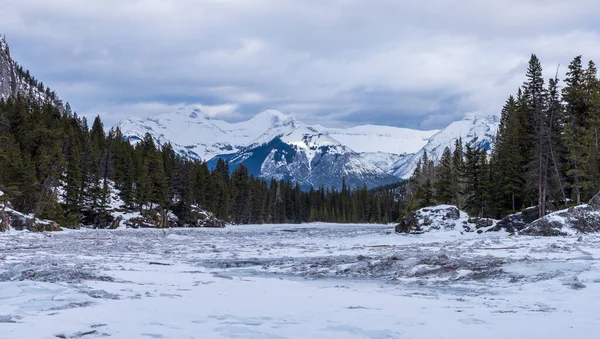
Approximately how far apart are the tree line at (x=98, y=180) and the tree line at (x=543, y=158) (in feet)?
147

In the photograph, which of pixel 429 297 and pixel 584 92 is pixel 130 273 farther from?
pixel 584 92

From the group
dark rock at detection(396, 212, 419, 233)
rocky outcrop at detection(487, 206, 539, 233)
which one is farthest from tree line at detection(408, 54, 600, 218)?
dark rock at detection(396, 212, 419, 233)

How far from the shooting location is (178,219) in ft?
304

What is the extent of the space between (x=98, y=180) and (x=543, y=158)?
6699cm

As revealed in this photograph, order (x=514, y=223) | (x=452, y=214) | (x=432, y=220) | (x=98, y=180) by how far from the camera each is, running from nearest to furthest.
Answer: (x=514, y=223)
(x=432, y=220)
(x=452, y=214)
(x=98, y=180)

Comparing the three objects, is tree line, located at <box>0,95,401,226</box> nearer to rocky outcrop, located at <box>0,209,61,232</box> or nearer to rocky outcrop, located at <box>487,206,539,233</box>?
rocky outcrop, located at <box>0,209,61,232</box>

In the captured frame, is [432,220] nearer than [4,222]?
Yes

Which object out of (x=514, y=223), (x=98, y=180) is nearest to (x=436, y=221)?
(x=514, y=223)

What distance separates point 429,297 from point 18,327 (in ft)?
26.1

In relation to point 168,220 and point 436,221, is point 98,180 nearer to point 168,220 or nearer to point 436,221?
point 168,220

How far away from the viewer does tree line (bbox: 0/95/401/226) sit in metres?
59.4

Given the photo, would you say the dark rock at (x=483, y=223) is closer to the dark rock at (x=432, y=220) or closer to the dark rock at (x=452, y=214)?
the dark rock at (x=432, y=220)

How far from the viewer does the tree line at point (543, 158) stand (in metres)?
42.1

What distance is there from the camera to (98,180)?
83125 mm
